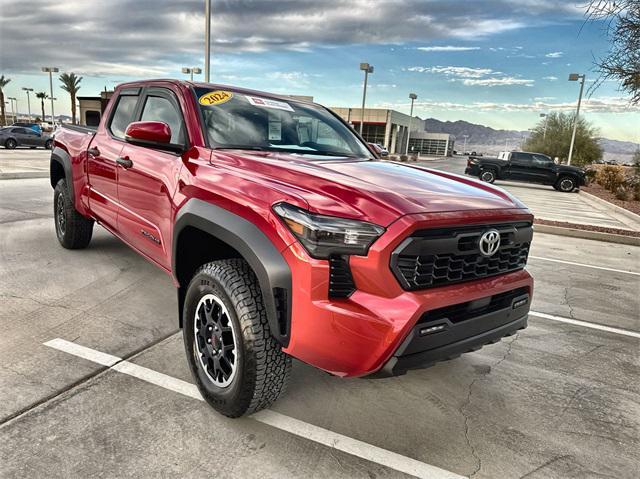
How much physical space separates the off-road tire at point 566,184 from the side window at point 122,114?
76.9 feet

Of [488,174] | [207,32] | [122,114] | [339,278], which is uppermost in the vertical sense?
[207,32]

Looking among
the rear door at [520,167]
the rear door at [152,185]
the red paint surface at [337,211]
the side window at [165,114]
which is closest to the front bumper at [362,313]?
the red paint surface at [337,211]

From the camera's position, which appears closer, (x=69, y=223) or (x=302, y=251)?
(x=302, y=251)

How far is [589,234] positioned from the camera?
385 inches

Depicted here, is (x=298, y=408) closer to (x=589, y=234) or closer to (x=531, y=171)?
(x=589, y=234)

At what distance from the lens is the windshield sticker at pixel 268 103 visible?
361cm

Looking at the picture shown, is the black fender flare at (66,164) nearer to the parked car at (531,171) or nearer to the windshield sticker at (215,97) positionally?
the windshield sticker at (215,97)

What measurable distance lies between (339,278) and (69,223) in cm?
443

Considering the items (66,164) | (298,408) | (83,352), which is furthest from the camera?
(66,164)

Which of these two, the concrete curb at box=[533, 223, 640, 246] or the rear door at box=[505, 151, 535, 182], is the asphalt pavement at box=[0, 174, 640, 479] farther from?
the rear door at box=[505, 151, 535, 182]

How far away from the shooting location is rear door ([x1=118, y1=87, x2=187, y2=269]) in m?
3.19

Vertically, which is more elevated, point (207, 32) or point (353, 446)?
point (207, 32)

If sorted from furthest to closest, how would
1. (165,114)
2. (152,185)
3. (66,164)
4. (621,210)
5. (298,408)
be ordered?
(621,210)
(66,164)
(165,114)
(152,185)
(298,408)

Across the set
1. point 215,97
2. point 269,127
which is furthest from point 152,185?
point 269,127
